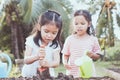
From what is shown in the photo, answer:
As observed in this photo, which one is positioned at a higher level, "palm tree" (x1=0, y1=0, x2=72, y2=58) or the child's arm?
"palm tree" (x1=0, y1=0, x2=72, y2=58)

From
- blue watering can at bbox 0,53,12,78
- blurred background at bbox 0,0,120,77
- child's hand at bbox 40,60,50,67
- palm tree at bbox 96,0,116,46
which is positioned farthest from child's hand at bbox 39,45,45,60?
palm tree at bbox 96,0,116,46

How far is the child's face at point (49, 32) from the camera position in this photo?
105 inches

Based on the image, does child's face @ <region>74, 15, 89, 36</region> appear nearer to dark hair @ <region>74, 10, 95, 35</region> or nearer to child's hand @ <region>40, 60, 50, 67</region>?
dark hair @ <region>74, 10, 95, 35</region>

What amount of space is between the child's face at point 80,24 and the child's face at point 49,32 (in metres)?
0.19

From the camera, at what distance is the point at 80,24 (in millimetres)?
2701

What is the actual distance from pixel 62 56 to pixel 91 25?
0.39 metres

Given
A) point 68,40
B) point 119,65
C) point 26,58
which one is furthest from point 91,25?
point 26,58

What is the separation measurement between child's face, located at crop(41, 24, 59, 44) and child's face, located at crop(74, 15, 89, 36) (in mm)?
185

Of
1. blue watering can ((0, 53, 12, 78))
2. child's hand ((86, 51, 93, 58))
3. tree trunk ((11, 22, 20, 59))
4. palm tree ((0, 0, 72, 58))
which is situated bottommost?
blue watering can ((0, 53, 12, 78))

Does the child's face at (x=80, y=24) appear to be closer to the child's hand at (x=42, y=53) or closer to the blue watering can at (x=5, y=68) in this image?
the child's hand at (x=42, y=53)

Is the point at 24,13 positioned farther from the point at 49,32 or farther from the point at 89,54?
the point at 89,54

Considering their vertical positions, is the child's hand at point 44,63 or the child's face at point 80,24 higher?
the child's face at point 80,24

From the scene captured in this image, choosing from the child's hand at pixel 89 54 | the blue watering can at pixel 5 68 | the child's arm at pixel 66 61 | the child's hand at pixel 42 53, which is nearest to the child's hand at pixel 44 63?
the child's hand at pixel 42 53

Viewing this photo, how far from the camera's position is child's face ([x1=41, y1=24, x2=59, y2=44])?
8.74 feet
